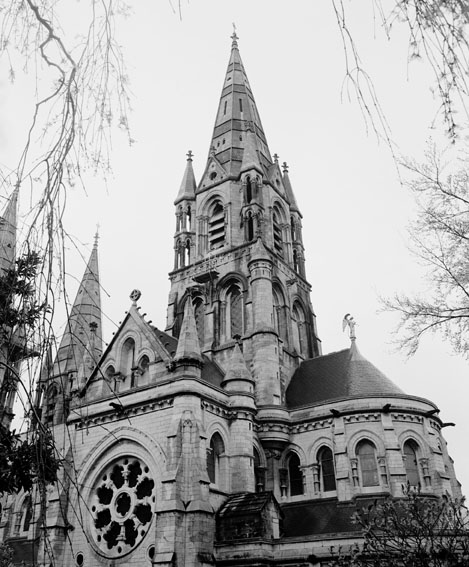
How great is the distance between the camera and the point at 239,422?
2059cm

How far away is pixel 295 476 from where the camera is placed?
22.1 metres

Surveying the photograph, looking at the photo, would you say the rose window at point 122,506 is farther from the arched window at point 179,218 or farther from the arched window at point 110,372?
the arched window at point 179,218

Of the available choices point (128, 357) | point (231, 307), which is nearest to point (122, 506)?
point (128, 357)

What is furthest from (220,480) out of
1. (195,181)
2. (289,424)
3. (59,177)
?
(195,181)

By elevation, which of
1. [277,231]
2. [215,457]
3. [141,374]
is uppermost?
[277,231]

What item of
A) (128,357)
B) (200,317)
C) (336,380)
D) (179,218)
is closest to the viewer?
(128,357)

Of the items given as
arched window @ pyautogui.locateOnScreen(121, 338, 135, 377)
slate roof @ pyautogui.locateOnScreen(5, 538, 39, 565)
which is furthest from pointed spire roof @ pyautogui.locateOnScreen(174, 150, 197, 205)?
slate roof @ pyautogui.locateOnScreen(5, 538, 39, 565)

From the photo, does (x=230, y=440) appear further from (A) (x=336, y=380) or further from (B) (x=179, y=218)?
(B) (x=179, y=218)

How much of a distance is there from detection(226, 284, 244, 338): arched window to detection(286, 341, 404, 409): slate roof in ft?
11.9

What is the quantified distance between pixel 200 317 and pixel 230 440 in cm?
902

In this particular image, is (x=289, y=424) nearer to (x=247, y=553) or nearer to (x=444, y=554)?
(x=247, y=553)

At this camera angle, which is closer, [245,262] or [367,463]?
[367,463]

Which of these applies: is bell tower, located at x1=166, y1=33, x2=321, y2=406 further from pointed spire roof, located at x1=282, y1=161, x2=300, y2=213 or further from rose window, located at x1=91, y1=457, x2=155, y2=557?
rose window, located at x1=91, y1=457, x2=155, y2=557

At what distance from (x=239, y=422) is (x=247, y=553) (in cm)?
500
